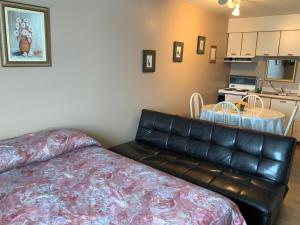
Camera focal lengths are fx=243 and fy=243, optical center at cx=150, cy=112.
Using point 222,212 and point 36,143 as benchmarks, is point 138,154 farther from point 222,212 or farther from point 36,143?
point 222,212

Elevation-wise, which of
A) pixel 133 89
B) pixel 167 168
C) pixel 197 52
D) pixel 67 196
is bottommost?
pixel 167 168

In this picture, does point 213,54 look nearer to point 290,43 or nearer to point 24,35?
point 290,43

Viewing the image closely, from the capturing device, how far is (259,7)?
3963 millimetres

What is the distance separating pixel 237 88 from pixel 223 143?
10.2ft

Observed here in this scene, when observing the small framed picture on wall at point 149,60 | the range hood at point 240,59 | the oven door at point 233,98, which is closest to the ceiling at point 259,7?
the range hood at point 240,59

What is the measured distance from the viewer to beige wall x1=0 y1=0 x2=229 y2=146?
7.25 ft

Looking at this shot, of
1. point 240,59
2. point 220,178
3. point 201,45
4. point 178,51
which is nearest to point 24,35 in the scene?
point 220,178

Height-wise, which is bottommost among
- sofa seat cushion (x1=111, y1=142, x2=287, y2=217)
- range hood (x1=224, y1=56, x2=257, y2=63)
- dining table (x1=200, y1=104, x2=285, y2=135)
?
sofa seat cushion (x1=111, y1=142, x2=287, y2=217)

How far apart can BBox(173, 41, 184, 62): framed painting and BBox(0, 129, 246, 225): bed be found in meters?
2.21

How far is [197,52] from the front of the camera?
4.26 m

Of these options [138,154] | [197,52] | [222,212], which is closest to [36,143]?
[138,154]

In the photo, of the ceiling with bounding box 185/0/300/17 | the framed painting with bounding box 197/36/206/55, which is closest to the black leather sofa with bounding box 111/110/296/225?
the framed painting with bounding box 197/36/206/55

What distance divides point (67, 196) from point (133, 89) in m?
1.93

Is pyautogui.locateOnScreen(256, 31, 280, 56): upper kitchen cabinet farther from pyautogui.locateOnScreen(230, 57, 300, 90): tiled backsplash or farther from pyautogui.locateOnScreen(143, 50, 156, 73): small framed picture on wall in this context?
pyautogui.locateOnScreen(143, 50, 156, 73): small framed picture on wall
